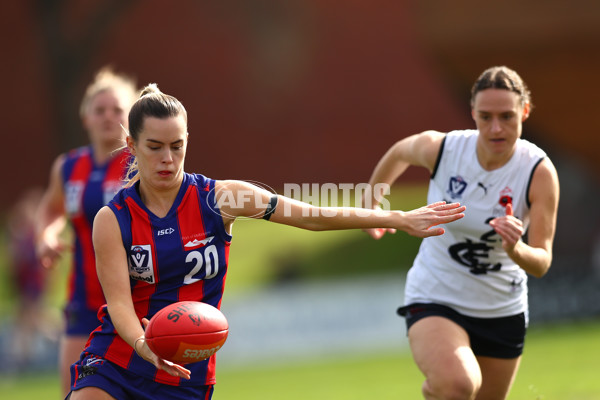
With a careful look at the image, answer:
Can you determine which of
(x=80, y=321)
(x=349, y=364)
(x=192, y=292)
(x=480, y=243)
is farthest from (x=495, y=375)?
(x=349, y=364)

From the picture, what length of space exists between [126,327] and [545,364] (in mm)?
9074

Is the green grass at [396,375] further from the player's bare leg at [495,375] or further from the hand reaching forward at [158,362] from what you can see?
the hand reaching forward at [158,362]

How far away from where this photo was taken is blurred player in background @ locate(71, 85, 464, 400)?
4.08 m

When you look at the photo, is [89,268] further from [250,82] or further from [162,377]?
[250,82]

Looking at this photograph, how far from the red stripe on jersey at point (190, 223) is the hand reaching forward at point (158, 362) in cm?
52

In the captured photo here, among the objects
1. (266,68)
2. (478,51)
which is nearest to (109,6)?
(266,68)

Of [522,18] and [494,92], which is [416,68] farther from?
[494,92]

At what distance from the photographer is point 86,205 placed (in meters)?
6.23

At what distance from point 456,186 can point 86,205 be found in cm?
265

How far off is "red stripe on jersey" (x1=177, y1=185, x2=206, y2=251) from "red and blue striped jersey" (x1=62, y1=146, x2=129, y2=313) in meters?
1.97

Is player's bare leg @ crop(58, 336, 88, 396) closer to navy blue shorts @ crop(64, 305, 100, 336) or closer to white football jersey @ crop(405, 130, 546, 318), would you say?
navy blue shorts @ crop(64, 305, 100, 336)

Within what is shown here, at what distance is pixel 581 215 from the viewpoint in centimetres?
1675

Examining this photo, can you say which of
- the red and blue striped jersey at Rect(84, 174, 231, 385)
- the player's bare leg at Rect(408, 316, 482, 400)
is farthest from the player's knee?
the red and blue striped jersey at Rect(84, 174, 231, 385)

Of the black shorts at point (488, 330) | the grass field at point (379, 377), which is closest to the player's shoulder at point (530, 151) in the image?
the black shorts at point (488, 330)
